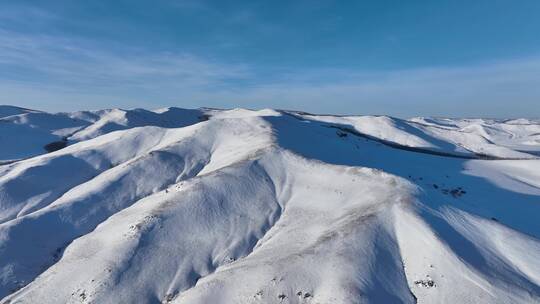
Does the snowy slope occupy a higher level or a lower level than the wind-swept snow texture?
lower

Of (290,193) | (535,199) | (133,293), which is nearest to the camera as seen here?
(133,293)

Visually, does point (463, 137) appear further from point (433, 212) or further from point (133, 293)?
point (133, 293)

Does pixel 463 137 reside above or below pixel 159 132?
below

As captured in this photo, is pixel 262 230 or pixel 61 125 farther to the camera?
pixel 61 125

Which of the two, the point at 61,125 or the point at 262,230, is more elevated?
the point at 262,230

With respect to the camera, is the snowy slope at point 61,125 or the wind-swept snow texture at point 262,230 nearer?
the wind-swept snow texture at point 262,230

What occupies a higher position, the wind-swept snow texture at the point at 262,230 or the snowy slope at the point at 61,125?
the wind-swept snow texture at the point at 262,230

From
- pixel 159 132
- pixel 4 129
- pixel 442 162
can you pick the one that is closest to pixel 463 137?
pixel 442 162

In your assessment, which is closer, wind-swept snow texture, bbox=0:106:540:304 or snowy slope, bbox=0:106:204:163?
wind-swept snow texture, bbox=0:106:540:304
